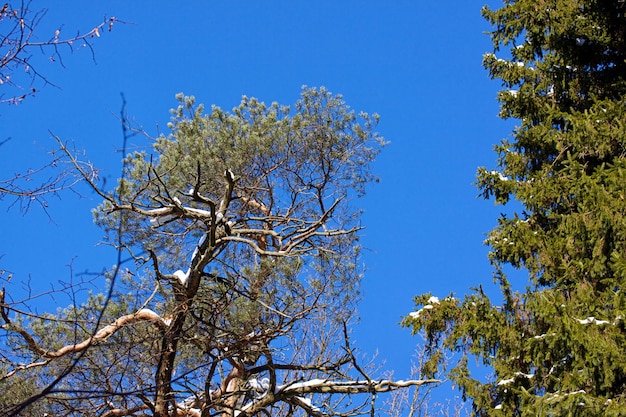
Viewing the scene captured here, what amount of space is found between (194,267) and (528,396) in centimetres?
331

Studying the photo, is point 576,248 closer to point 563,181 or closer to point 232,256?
point 563,181

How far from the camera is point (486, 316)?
7566mm

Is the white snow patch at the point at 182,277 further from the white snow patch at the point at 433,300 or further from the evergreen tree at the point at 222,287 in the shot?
the white snow patch at the point at 433,300

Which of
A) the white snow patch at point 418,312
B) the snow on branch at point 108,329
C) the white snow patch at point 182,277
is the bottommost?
the snow on branch at point 108,329

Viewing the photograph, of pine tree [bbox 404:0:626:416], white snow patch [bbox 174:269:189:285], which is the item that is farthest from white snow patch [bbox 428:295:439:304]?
white snow patch [bbox 174:269:189:285]

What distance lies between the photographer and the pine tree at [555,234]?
251 inches

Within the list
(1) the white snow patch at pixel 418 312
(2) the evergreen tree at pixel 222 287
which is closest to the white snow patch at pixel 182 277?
(2) the evergreen tree at pixel 222 287

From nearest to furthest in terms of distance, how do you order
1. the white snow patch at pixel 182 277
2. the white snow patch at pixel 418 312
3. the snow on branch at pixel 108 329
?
the snow on branch at pixel 108 329 → the white snow patch at pixel 182 277 → the white snow patch at pixel 418 312

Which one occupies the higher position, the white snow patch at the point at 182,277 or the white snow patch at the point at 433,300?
the white snow patch at the point at 433,300

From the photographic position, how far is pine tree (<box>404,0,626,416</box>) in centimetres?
639

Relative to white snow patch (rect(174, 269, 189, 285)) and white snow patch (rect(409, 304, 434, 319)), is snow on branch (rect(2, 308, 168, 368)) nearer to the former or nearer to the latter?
white snow patch (rect(174, 269, 189, 285))

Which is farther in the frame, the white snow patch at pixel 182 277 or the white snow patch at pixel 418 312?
the white snow patch at pixel 418 312

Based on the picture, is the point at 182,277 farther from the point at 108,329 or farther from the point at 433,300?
the point at 433,300

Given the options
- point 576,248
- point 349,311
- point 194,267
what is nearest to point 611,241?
point 576,248
